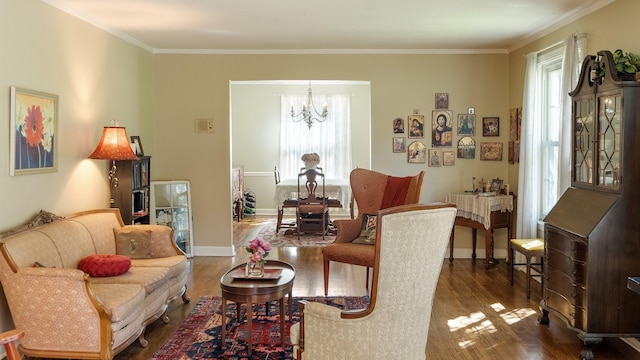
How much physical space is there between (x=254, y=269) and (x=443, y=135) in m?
3.57

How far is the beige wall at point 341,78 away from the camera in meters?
6.20

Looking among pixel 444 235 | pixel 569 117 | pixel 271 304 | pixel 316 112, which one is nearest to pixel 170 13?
pixel 271 304

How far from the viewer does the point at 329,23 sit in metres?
4.86

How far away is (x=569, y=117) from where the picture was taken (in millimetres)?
4387

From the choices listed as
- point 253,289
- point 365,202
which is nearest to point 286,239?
point 365,202

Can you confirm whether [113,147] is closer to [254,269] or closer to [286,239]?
[254,269]

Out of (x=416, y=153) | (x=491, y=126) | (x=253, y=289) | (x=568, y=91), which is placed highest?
(x=568, y=91)

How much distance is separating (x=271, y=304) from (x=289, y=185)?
3614 millimetres

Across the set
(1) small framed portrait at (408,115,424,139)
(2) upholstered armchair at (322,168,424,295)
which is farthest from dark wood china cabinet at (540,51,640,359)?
(1) small framed portrait at (408,115,424,139)

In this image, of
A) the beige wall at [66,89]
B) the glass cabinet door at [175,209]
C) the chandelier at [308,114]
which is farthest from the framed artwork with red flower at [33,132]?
the chandelier at [308,114]

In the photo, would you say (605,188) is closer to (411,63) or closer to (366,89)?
(411,63)

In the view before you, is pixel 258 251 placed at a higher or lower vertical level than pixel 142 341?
higher

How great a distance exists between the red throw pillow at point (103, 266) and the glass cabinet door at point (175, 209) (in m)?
2.30

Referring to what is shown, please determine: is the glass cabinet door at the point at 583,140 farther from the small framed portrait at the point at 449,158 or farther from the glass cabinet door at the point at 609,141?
the small framed portrait at the point at 449,158
